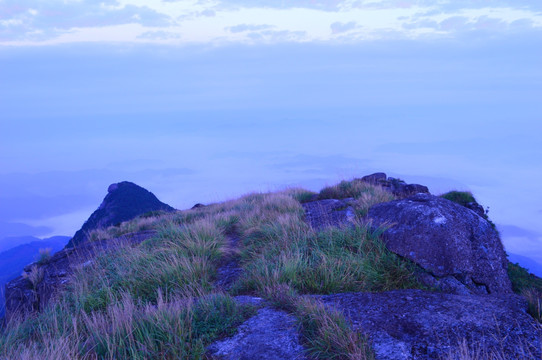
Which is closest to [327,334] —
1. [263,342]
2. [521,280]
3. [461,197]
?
[263,342]

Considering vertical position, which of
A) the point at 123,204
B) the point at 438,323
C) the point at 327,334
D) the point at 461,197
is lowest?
the point at 123,204

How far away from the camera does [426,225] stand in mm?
5871

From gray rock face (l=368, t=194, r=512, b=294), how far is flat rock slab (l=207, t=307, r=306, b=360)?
2.48m

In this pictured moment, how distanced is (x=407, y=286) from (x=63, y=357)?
154 inches

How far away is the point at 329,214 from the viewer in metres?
8.69

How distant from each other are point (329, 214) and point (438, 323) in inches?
190

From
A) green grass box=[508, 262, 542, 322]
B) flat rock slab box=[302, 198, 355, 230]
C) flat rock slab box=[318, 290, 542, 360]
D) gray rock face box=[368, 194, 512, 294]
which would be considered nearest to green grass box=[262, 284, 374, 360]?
flat rock slab box=[318, 290, 542, 360]

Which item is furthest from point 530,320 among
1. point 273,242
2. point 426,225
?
point 273,242

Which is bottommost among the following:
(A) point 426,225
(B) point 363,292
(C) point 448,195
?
(C) point 448,195

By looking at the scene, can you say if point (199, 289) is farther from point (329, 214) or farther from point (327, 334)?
point (329, 214)

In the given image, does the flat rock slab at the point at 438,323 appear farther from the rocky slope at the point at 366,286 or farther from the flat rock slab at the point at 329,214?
the flat rock slab at the point at 329,214

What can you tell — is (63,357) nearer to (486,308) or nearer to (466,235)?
(486,308)

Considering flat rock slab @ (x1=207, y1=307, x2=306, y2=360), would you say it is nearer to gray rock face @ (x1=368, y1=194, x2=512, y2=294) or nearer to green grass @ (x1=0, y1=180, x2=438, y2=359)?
green grass @ (x1=0, y1=180, x2=438, y2=359)

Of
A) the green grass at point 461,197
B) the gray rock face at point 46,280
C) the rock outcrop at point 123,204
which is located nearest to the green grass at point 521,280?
the green grass at point 461,197
